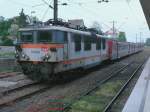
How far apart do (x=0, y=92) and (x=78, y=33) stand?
671 cm

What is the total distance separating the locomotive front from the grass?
263cm

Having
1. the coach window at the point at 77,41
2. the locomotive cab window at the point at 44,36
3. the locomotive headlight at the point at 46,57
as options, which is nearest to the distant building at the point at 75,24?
the coach window at the point at 77,41

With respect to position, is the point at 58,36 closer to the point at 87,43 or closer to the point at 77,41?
the point at 77,41

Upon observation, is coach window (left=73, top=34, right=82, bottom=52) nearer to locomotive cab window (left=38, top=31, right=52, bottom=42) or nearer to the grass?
locomotive cab window (left=38, top=31, right=52, bottom=42)

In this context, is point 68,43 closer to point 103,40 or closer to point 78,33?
point 78,33

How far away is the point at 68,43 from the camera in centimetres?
1683

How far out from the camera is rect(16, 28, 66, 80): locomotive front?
15547 mm

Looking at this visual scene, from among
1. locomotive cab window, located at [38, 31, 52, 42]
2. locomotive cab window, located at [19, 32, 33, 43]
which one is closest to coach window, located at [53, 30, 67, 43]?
locomotive cab window, located at [38, 31, 52, 42]

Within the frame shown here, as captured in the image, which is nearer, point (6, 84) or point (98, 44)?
point (6, 84)

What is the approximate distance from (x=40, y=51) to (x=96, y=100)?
4282mm

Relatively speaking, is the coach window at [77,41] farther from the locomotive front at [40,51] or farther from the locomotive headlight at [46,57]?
the locomotive headlight at [46,57]

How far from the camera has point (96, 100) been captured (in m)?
12.8

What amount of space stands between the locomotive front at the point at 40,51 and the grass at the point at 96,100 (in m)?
2.63

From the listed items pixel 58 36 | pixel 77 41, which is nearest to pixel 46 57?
pixel 58 36
